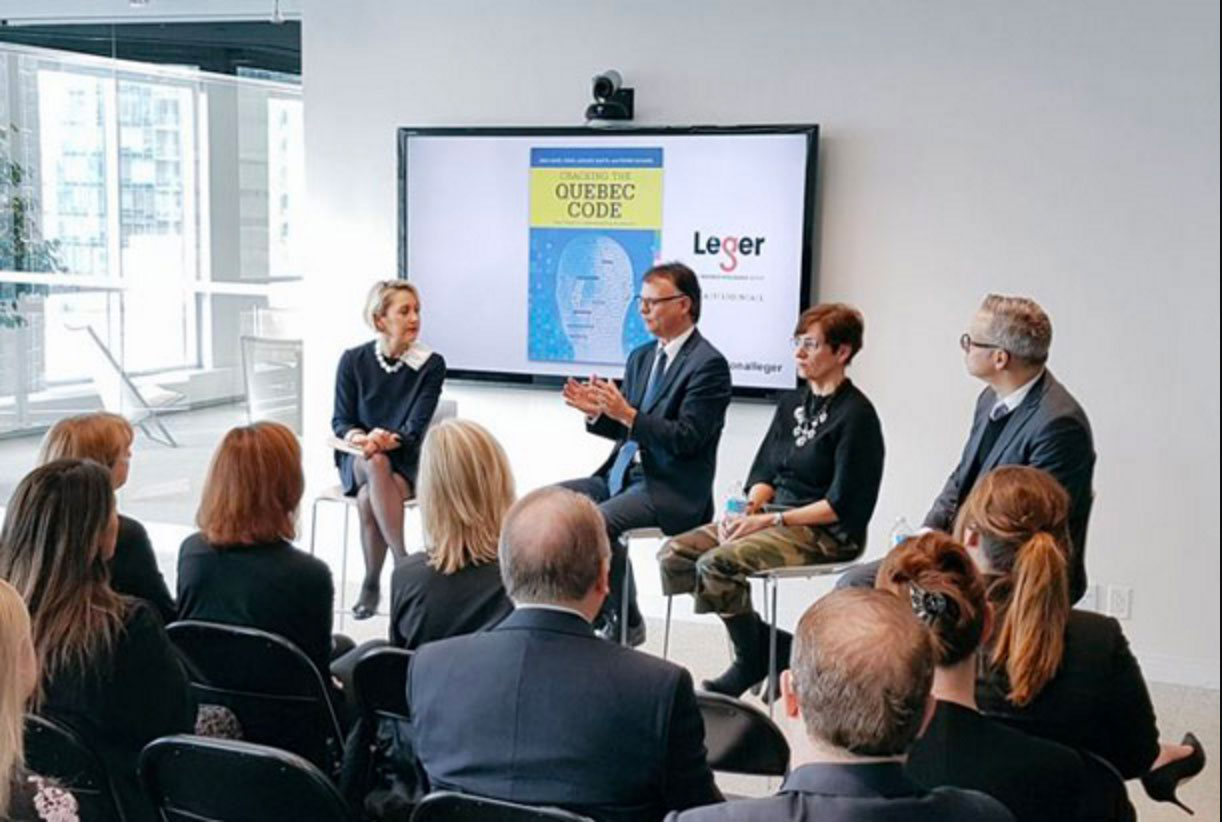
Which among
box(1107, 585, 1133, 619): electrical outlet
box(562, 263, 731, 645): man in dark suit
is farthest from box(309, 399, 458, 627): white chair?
box(1107, 585, 1133, 619): electrical outlet

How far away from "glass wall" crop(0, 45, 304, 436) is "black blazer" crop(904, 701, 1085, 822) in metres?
4.78

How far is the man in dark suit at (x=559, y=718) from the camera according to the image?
207cm

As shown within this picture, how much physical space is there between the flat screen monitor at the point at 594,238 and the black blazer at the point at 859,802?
3.51 metres

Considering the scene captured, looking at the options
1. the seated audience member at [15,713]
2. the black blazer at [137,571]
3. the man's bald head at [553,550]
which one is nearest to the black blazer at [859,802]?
the man's bald head at [553,550]

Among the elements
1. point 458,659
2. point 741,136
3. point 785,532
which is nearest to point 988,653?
point 458,659

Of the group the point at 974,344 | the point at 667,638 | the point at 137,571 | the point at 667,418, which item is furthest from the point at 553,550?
the point at 667,638

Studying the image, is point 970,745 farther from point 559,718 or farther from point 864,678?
point 559,718

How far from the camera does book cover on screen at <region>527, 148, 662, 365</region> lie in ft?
17.4

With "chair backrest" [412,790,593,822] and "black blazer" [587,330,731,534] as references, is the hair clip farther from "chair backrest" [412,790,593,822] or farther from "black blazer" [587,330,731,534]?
"black blazer" [587,330,731,534]

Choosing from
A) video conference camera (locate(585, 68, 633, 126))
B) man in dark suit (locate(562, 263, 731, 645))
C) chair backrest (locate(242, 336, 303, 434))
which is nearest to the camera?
man in dark suit (locate(562, 263, 731, 645))

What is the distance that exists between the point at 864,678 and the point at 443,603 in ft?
4.37

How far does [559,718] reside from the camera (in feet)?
6.82

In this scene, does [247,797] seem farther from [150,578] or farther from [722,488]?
[722,488]

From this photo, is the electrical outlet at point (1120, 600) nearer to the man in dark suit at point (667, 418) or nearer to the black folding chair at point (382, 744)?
the man in dark suit at point (667, 418)
